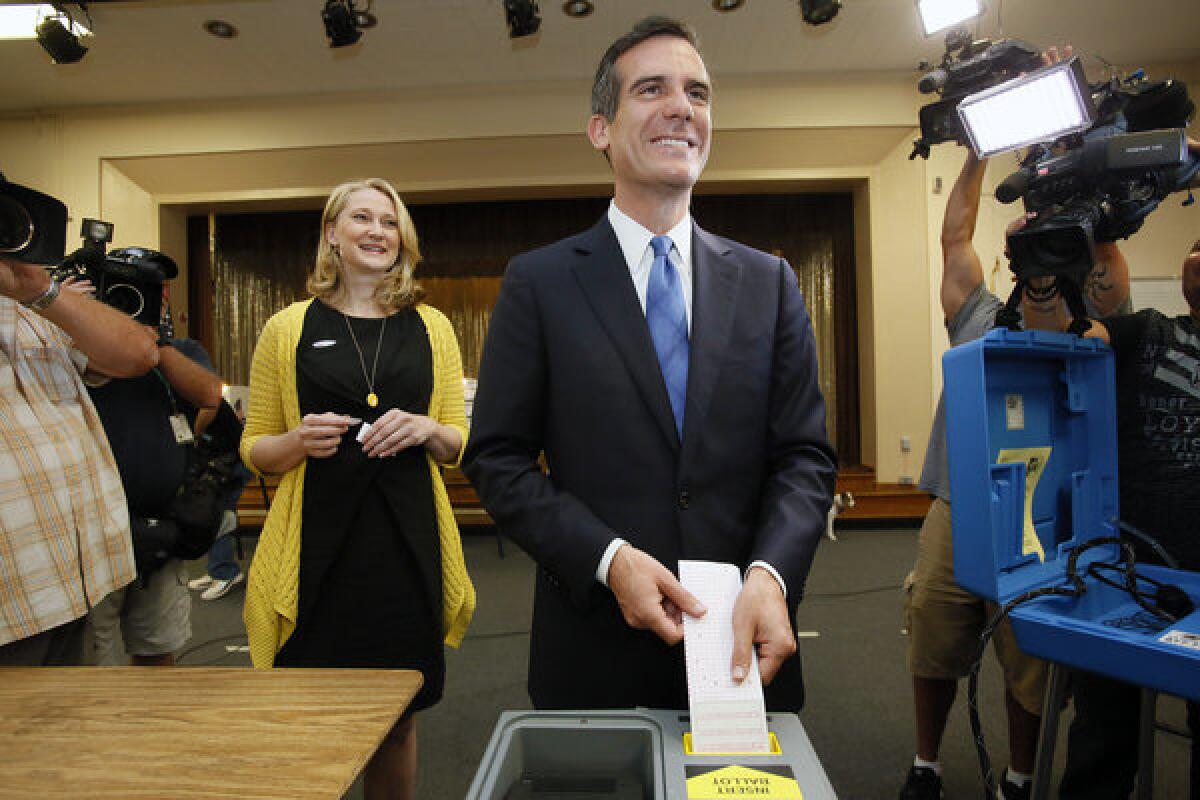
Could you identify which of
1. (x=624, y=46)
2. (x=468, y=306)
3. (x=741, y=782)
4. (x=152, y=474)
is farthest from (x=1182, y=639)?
(x=468, y=306)

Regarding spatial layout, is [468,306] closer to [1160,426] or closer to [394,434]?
[394,434]

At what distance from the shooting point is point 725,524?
2.88ft

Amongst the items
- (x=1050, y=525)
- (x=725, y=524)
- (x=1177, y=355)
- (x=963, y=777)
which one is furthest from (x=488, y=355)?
(x=963, y=777)

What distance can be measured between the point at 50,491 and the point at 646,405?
1021mm

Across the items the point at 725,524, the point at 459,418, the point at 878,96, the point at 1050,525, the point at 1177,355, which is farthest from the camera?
the point at 878,96

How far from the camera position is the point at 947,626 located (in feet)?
5.57

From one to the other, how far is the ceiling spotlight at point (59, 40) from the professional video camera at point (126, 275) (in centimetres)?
392

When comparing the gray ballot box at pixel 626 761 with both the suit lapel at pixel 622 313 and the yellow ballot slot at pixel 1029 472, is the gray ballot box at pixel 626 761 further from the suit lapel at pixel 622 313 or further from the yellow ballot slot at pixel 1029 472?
the yellow ballot slot at pixel 1029 472

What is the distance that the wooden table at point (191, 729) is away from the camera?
577 mm

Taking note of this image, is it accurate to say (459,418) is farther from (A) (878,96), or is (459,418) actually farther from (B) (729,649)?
(A) (878,96)

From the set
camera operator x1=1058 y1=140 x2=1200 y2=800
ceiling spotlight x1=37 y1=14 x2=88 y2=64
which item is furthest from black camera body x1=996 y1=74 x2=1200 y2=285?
ceiling spotlight x1=37 y1=14 x2=88 y2=64

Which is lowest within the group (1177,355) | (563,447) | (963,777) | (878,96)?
(963,777)

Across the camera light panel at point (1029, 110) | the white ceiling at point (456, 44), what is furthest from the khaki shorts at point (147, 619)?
the white ceiling at point (456, 44)

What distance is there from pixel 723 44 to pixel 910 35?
1432mm
